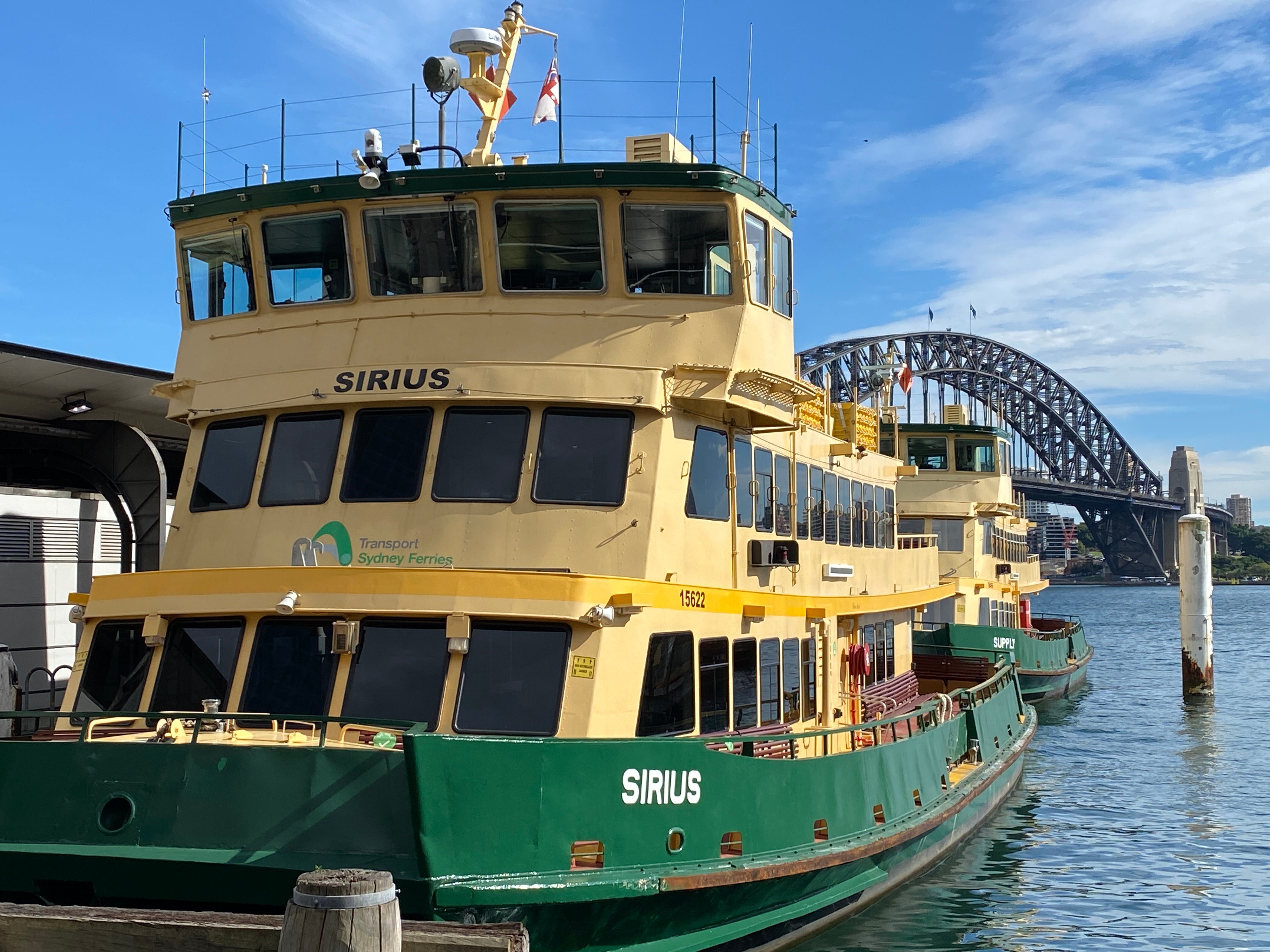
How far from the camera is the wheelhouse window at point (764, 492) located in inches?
471

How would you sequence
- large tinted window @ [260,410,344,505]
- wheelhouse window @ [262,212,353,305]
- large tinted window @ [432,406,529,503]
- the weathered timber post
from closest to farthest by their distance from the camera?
the weathered timber post, large tinted window @ [432,406,529,503], large tinted window @ [260,410,344,505], wheelhouse window @ [262,212,353,305]

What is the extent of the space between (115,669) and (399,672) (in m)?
2.56

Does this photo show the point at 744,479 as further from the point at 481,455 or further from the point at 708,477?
the point at 481,455

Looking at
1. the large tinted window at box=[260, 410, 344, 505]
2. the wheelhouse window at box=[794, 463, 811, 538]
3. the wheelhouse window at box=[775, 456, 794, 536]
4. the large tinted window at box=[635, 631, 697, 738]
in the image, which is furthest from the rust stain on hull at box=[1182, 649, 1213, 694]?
the large tinted window at box=[260, 410, 344, 505]

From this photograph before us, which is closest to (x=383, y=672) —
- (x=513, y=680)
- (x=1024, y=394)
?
(x=513, y=680)

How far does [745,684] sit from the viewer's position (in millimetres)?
10977

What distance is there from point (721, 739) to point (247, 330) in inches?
225

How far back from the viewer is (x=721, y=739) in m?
9.30

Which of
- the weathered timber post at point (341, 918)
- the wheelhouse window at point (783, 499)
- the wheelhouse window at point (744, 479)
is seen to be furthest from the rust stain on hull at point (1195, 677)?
the weathered timber post at point (341, 918)

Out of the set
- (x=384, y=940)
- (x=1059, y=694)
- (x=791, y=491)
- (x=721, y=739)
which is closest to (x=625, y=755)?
(x=721, y=739)

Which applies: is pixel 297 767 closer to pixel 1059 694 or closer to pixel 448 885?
pixel 448 885

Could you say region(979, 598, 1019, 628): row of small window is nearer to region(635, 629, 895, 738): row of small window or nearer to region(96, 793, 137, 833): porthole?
region(635, 629, 895, 738): row of small window

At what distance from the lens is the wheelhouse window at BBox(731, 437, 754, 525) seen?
1152 cm

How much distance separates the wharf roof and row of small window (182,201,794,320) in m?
0.18
